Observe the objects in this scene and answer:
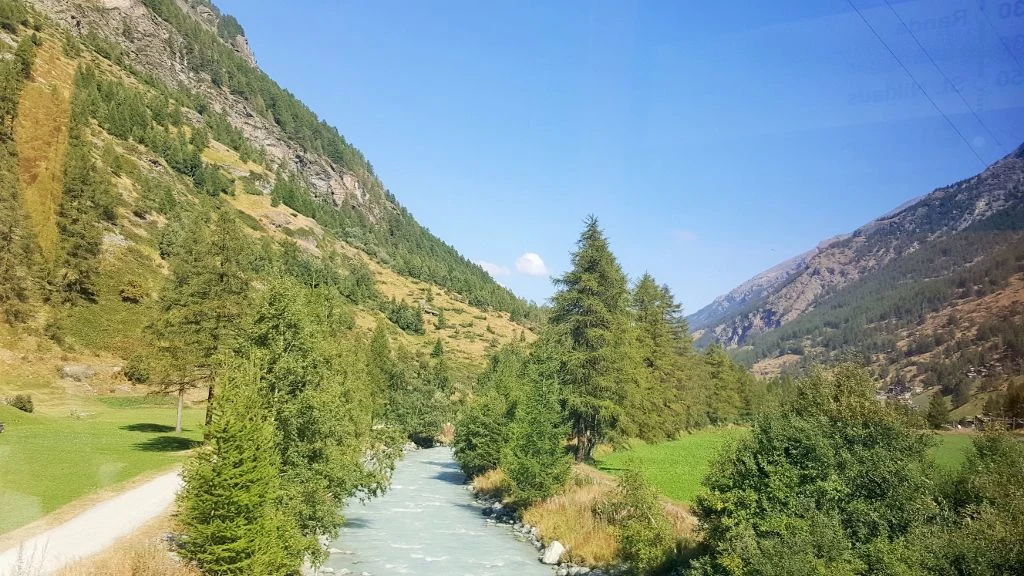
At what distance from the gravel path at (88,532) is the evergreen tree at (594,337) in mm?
22112

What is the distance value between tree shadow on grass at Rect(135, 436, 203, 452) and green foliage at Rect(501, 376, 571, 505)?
17842mm

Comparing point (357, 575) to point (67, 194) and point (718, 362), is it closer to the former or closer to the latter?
point (67, 194)

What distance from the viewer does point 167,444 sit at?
103 feet

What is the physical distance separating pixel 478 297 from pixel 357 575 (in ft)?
517

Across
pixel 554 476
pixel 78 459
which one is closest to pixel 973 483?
pixel 554 476

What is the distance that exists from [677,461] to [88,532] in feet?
134

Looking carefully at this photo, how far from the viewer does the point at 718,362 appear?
82688 mm

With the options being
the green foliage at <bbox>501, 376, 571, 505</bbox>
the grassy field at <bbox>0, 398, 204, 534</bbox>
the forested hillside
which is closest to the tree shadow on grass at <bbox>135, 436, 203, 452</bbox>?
the grassy field at <bbox>0, 398, 204, 534</bbox>

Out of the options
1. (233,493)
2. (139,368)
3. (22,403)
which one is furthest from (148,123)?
(233,493)

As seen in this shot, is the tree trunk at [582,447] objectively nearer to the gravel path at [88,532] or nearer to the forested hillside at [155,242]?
the forested hillside at [155,242]

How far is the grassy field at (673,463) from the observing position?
32375 millimetres

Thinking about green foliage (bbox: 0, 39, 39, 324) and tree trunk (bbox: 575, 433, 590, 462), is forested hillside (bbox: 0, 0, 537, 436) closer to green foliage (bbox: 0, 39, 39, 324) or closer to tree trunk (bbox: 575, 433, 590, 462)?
green foliage (bbox: 0, 39, 39, 324)

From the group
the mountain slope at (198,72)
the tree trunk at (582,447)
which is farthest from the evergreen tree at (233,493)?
the mountain slope at (198,72)

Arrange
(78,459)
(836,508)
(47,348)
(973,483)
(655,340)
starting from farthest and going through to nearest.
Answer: (655,340) < (47,348) < (78,459) < (973,483) < (836,508)
